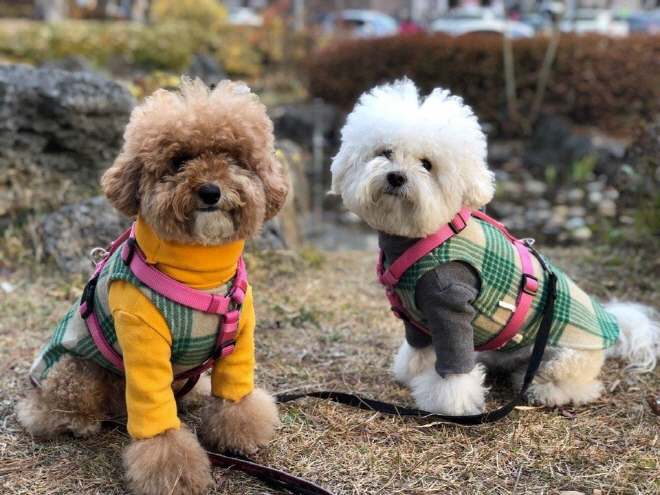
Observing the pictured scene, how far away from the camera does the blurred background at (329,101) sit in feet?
17.1

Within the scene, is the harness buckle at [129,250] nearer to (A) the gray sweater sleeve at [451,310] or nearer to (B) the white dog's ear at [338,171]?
(B) the white dog's ear at [338,171]

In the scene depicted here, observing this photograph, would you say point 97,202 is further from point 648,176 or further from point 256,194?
point 648,176

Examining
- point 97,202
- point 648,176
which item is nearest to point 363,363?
point 97,202

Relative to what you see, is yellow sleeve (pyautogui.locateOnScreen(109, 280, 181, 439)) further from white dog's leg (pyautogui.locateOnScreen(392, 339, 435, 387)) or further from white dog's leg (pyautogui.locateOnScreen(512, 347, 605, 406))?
white dog's leg (pyautogui.locateOnScreen(512, 347, 605, 406))

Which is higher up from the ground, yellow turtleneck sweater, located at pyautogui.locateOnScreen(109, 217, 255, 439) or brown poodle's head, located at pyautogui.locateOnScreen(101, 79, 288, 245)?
brown poodle's head, located at pyautogui.locateOnScreen(101, 79, 288, 245)

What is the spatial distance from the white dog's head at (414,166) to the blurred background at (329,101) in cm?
155

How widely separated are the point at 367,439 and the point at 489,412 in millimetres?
547

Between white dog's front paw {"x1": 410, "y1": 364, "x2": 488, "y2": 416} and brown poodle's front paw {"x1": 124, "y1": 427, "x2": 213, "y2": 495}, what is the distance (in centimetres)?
108

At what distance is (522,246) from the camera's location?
323 centimetres

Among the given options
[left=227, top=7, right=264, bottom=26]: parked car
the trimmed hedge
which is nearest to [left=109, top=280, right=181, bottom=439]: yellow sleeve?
the trimmed hedge

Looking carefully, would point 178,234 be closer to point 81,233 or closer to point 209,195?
point 209,195

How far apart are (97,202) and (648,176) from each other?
162 inches

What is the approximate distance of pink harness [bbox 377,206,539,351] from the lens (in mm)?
2941

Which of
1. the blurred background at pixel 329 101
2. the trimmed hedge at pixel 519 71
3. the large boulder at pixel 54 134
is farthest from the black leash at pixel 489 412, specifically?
the trimmed hedge at pixel 519 71
